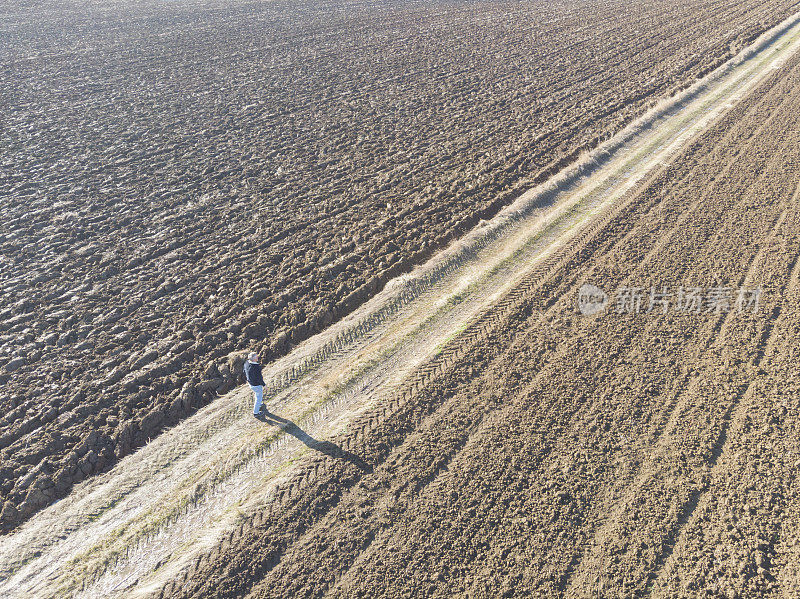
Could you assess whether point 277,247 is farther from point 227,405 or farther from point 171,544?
point 171,544

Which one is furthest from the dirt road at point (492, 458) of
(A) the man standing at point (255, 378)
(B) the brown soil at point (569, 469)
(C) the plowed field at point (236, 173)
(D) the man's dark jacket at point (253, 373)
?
(C) the plowed field at point (236, 173)

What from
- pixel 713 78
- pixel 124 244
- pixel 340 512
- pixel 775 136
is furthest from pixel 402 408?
pixel 713 78

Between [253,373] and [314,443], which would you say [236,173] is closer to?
[253,373]

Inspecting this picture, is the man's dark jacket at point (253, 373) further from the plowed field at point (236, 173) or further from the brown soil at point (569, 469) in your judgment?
the brown soil at point (569, 469)

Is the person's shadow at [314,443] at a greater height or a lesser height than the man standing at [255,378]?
lesser

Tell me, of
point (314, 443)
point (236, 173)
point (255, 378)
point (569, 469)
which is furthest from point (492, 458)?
point (236, 173)

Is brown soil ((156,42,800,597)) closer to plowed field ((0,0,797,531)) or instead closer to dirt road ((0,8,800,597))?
dirt road ((0,8,800,597))

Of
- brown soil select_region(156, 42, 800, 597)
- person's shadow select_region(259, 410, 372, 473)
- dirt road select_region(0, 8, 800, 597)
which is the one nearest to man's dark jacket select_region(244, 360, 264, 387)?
person's shadow select_region(259, 410, 372, 473)
